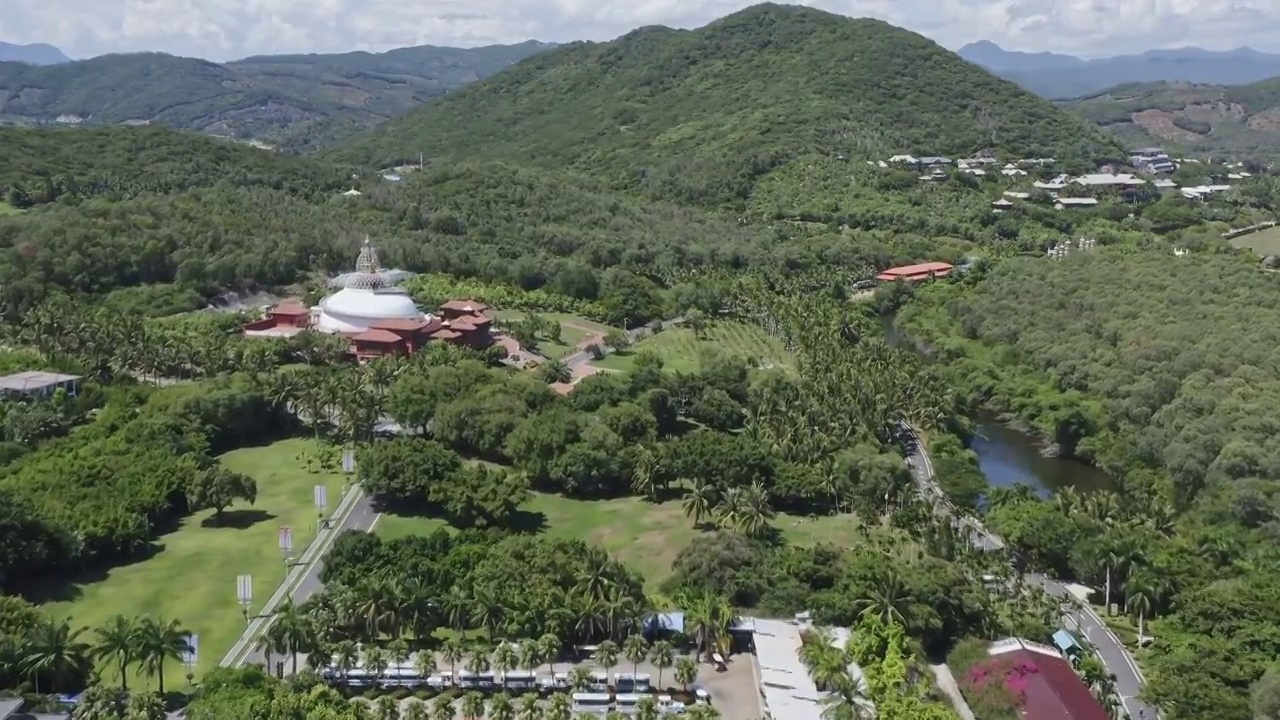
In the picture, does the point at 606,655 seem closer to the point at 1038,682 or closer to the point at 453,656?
the point at 453,656

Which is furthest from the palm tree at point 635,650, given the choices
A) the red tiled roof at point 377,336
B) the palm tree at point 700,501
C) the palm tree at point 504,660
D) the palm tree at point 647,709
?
the red tiled roof at point 377,336

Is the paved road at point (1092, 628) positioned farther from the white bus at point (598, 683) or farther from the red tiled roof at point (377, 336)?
the red tiled roof at point (377, 336)

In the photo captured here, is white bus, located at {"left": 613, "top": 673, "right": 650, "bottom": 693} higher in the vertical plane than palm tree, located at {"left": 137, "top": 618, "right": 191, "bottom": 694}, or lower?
lower

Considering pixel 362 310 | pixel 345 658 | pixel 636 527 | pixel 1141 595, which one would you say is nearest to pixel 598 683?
pixel 345 658

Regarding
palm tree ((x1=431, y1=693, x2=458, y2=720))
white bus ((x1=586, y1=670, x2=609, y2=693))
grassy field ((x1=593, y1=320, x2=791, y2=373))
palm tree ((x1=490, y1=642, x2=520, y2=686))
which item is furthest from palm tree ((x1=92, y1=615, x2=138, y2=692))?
grassy field ((x1=593, y1=320, x2=791, y2=373))

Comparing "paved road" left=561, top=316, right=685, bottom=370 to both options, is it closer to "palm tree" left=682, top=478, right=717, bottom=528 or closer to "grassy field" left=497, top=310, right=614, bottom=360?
"grassy field" left=497, top=310, right=614, bottom=360
